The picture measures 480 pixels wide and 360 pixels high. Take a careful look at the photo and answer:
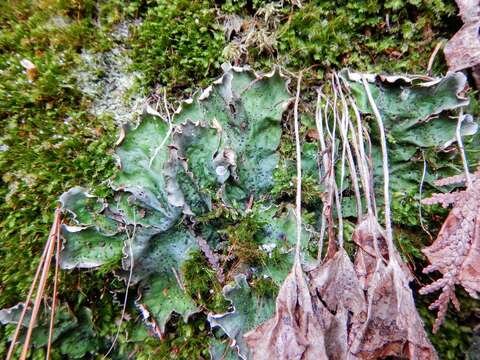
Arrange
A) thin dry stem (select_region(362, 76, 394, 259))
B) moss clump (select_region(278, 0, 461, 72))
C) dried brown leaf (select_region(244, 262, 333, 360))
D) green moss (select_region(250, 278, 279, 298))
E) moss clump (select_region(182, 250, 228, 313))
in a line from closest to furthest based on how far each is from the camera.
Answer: dried brown leaf (select_region(244, 262, 333, 360)) → thin dry stem (select_region(362, 76, 394, 259)) → green moss (select_region(250, 278, 279, 298)) → moss clump (select_region(182, 250, 228, 313)) → moss clump (select_region(278, 0, 461, 72))

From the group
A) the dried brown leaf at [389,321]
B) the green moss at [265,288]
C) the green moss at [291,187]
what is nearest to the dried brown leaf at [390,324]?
the dried brown leaf at [389,321]

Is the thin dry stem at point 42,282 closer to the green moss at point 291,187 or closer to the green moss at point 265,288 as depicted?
the green moss at point 265,288

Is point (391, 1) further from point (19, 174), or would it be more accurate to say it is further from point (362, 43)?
point (19, 174)

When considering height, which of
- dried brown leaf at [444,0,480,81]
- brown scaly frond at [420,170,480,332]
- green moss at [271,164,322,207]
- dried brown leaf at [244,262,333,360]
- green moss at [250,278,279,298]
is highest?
dried brown leaf at [444,0,480,81]

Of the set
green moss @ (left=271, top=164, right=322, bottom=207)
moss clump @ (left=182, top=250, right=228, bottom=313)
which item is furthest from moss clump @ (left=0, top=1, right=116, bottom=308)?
green moss @ (left=271, top=164, right=322, bottom=207)

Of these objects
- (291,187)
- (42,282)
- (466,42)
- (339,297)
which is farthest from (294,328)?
(466,42)

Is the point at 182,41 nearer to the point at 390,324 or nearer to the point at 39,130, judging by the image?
the point at 39,130

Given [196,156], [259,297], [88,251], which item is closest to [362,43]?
[196,156]

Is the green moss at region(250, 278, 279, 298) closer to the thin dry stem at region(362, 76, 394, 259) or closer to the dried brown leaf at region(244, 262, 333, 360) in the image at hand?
the dried brown leaf at region(244, 262, 333, 360)
